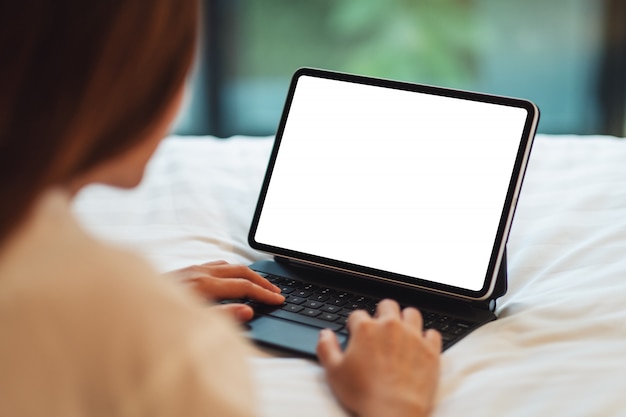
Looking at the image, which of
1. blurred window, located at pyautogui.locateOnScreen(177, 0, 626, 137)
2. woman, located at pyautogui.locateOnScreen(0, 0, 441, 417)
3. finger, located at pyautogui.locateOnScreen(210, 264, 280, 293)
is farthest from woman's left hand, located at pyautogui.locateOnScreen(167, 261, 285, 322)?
blurred window, located at pyautogui.locateOnScreen(177, 0, 626, 137)

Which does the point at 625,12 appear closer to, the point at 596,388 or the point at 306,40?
the point at 306,40

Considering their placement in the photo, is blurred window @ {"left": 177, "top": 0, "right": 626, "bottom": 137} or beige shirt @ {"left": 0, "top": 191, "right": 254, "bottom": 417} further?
blurred window @ {"left": 177, "top": 0, "right": 626, "bottom": 137}

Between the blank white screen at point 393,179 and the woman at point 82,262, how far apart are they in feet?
1.72

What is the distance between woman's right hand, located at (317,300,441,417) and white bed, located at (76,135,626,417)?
20 millimetres

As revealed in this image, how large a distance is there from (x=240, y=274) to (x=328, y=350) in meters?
0.20

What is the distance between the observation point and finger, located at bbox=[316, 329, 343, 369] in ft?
2.64

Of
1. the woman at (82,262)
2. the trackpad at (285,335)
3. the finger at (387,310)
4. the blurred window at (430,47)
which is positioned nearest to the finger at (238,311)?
the trackpad at (285,335)

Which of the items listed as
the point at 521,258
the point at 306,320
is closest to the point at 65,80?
the point at 306,320

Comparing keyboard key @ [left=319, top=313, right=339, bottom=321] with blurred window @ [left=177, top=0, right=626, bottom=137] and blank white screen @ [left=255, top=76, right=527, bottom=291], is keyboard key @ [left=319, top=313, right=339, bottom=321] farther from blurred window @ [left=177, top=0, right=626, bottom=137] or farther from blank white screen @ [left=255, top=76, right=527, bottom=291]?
blurred window @ [left=177, top=0, right=626, bottom=137]

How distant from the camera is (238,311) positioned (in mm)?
912

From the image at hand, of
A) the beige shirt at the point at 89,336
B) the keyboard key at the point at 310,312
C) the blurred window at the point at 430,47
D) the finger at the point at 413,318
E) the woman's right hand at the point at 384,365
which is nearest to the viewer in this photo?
the beige shirt at the point at 89,336

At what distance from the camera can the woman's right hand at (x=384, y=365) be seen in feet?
2.40

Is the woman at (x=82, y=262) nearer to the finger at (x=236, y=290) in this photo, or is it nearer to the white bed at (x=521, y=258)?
the white bed at (x=521, y=258)

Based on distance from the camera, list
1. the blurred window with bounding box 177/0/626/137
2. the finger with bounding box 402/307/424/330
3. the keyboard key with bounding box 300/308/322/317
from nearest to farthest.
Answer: the finger with bounding box 402/307/424/330 < the keyboard key with bounding box 300/308/322/317 < the blurred window with bounding box 177/0/626/137
